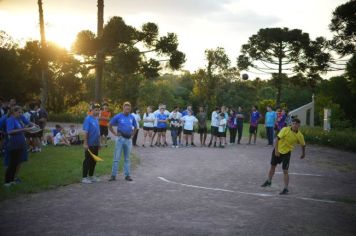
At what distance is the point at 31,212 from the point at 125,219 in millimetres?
1759

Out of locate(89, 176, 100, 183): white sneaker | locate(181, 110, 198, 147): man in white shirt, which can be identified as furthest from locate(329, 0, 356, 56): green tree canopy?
locate(89, 176, 100, 183): white sneaker

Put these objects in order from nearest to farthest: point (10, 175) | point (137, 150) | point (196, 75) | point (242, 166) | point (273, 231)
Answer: point (273, 231) < point (10, 175) < point (242, 166) < point (137, 150) < point (196, 75)

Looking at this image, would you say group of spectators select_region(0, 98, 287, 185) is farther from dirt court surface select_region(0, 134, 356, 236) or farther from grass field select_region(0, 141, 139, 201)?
dirt court surface select_region(0, 134, 356, 236)

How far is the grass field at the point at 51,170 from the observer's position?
352 inches

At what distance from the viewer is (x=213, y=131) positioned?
1978 centimetres

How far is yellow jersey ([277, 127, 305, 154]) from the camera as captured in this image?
962 cm

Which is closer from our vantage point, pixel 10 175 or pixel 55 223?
pixel 55 223

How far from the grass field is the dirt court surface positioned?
51 cm

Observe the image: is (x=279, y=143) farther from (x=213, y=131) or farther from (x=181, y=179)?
(x=213, y=131)

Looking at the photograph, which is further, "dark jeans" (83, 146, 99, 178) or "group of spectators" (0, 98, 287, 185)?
"dark jeans" (83, 146, 99, 178)

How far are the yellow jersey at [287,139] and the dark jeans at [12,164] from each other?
6274 mm

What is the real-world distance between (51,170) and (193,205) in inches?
206

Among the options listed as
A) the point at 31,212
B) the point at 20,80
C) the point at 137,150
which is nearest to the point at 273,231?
the point at 31,212

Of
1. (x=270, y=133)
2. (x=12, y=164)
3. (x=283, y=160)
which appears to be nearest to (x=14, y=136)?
(x=12, y=164)
